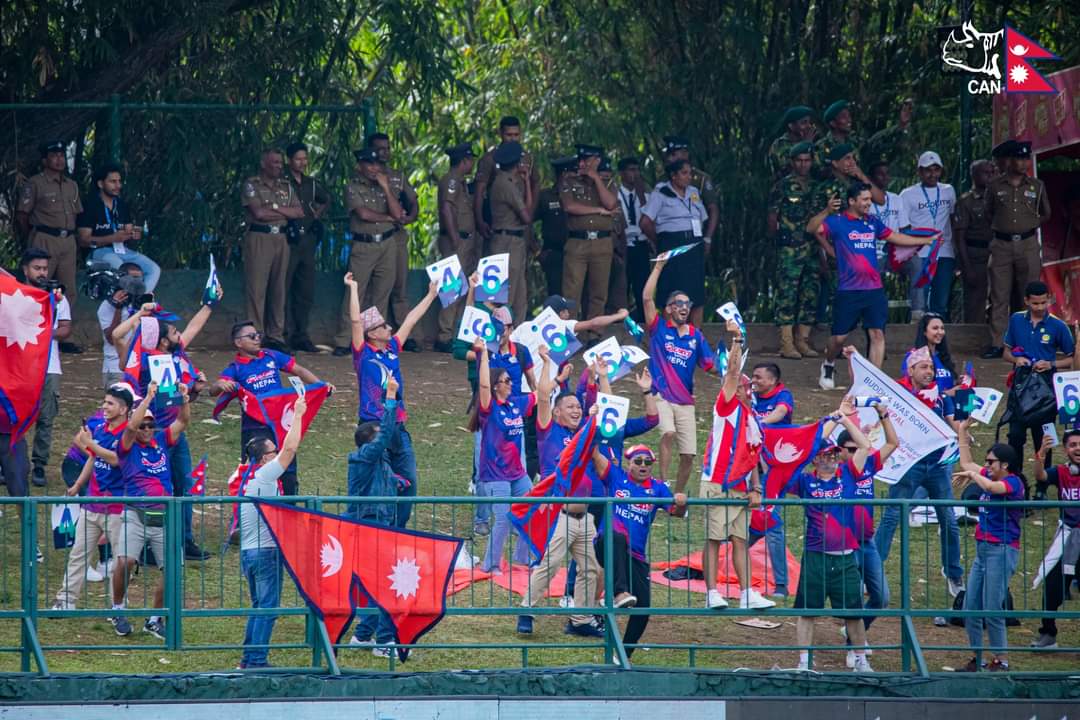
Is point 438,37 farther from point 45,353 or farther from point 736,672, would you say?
point 736,672

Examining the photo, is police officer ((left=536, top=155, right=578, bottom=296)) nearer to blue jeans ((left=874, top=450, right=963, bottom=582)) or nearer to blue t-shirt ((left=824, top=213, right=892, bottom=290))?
blue t-shirt ((left=824, top=213, right=892, bottom=290))

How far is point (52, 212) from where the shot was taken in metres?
18.2

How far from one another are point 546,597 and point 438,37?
34.7 feet

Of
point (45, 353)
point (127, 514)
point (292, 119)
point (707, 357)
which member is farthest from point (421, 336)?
point (127, 514)

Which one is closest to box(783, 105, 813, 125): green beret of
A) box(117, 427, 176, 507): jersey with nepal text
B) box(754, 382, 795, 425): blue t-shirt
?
box(754, 382, 795, 425): blue t-shirt

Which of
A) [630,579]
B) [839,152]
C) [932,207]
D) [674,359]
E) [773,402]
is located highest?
[839,152]

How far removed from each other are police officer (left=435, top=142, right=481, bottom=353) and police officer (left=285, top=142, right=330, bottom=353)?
1.31 metres

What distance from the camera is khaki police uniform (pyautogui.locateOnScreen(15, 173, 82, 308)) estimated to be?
18188 millimetres

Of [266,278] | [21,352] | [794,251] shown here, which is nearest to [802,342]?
[794,251]

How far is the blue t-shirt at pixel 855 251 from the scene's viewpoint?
18125mm

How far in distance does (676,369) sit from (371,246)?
17.0 ft

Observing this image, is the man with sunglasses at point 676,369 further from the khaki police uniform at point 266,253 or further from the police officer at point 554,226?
the khaki police uniform at point 266,253

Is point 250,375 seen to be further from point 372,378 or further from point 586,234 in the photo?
point 586,234

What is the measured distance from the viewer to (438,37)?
22031 mm
